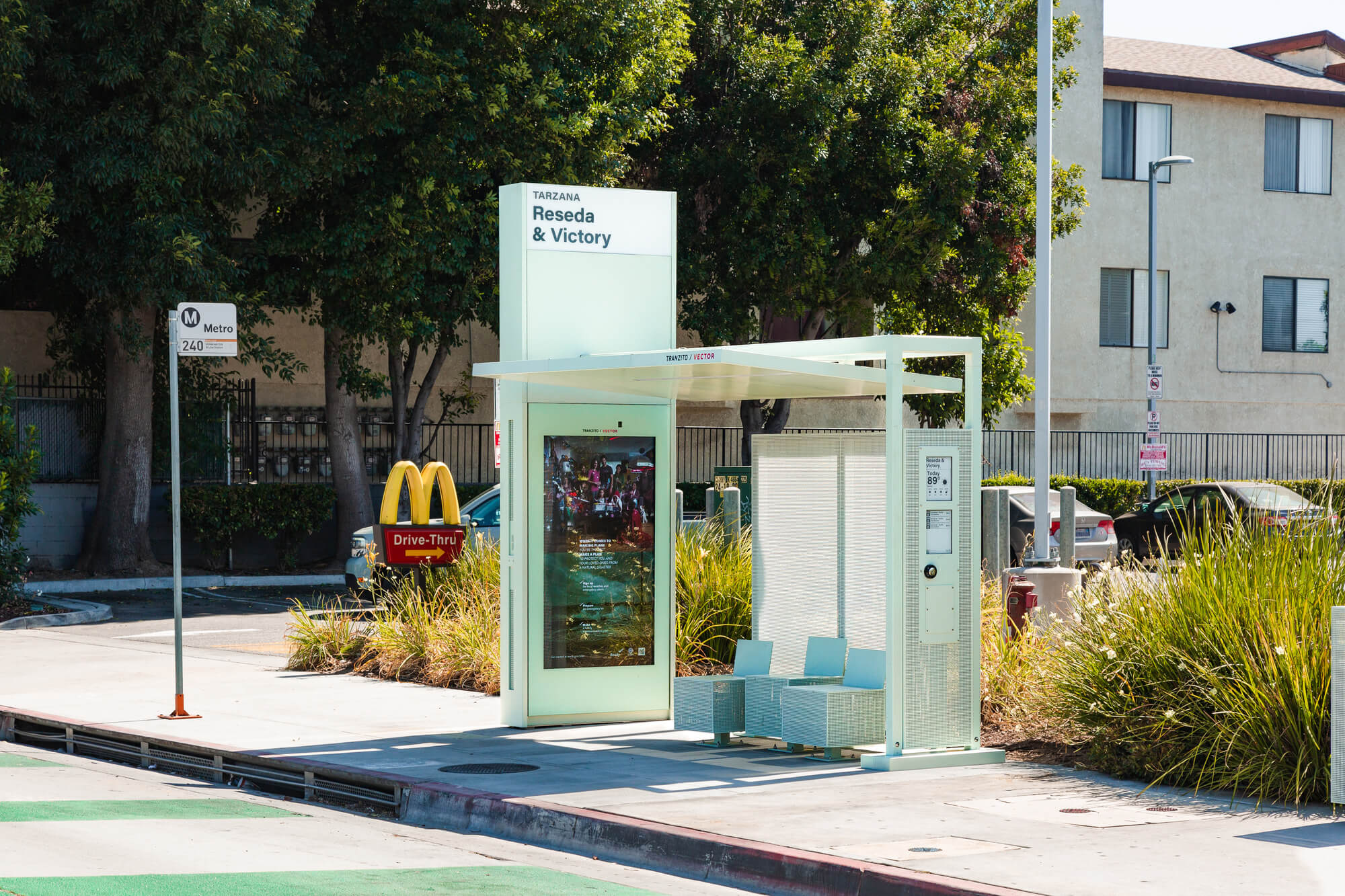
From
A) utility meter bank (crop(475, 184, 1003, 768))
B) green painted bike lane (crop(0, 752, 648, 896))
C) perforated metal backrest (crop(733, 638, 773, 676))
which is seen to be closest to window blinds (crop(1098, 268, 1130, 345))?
utility meter bank (crop(475, 184, 1003, 768))

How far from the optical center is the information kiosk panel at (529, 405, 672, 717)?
11.5m

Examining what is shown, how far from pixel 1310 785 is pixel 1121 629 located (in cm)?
169

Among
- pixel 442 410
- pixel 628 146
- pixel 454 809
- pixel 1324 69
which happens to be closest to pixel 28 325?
pixel 442 410

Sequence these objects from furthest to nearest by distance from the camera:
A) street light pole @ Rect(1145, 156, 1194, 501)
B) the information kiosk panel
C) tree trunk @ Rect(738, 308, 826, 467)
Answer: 1. tree trunk @ Rect(738, 308, 826, 467)
2. street light pole @ Rect(1145, 156, 1194, 501)
3. the information kiosk panel

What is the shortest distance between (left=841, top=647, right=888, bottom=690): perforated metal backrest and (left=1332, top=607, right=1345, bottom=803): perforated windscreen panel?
3.00 meters

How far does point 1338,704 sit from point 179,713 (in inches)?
323

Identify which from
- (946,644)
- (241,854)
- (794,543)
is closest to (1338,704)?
(946,644)

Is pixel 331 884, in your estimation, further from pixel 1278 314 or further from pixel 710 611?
pixel 1278 314

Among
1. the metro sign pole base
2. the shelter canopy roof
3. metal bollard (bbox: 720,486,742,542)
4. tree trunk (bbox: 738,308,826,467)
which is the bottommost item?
the metro sign pole base

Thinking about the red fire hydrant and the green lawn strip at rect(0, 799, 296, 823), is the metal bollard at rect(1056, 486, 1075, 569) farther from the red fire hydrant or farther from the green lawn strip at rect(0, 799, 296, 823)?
the green lawn strip at rect(0, 799, 296, 823)

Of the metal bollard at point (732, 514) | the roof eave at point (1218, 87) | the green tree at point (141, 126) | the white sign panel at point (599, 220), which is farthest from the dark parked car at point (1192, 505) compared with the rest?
the green tree at point (141, 126)

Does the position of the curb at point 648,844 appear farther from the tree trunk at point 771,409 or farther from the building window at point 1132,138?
the building window at point 1132,138

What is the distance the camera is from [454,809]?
8.98 metres

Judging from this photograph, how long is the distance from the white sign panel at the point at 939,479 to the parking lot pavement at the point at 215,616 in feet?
25.1
